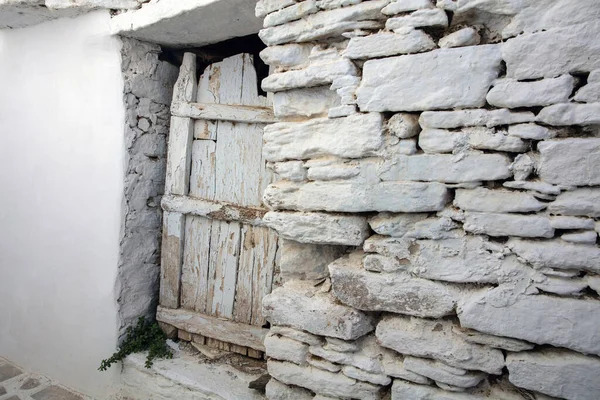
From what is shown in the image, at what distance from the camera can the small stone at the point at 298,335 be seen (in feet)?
5.63

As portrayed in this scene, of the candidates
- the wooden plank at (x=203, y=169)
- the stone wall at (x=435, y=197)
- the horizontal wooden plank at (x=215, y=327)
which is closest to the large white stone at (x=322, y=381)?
the stone wall at (x=435, y=197)

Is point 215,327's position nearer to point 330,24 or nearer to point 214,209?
point 214,209

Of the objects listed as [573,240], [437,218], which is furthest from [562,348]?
[437,218]

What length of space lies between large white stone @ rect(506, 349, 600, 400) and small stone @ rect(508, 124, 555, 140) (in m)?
0.69

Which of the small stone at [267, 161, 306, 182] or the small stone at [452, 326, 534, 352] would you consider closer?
the small stone at [452, 326, 534, 352]

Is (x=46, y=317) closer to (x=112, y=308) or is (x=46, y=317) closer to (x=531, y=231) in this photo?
(x=112, y=308)

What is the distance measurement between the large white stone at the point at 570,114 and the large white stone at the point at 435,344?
76 cm

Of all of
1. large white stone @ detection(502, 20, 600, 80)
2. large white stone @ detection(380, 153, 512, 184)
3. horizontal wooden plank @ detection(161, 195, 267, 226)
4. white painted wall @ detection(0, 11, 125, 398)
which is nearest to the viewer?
large white stone @ detection(502, 20, 600, 80)

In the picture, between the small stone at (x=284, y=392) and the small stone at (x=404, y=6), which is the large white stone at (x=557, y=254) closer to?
the small stone at (x=404, y=6)

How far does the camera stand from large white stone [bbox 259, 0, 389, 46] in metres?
1.54

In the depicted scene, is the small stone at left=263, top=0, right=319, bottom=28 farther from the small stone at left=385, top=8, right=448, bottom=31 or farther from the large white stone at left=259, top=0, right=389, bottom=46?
the small stone at left=385, top=8, right=448, bottom=31

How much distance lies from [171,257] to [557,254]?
218cm

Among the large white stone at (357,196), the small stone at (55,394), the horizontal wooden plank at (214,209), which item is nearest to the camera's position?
the large white stone at (357,196)

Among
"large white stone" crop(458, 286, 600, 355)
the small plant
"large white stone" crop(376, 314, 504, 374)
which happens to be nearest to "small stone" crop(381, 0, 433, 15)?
"large white stone" crop(458, 286, 600, 355)
